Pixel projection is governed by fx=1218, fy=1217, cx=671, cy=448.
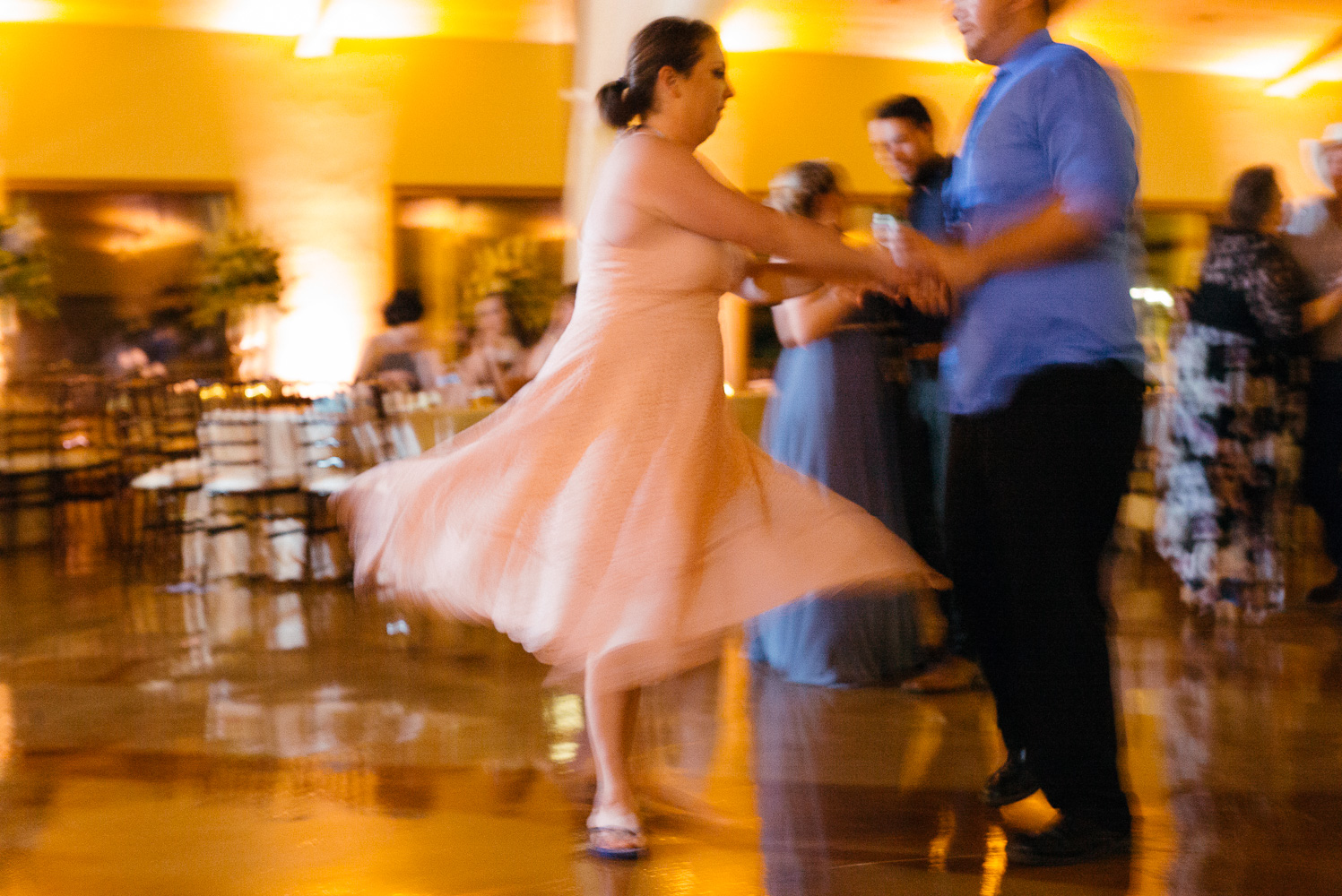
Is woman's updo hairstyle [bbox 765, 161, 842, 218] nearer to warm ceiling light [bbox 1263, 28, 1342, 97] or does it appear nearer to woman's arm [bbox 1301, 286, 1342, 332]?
woman's arm [bbox 1301, 286, 1342, 332]

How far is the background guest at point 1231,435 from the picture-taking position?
14.8ft

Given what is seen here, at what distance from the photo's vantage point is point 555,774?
271 cm

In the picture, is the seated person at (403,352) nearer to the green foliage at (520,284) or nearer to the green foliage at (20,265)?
the green foliage at (520,284)

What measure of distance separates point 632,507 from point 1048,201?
0.90 m

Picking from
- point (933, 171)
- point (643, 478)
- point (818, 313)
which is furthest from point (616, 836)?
point (933, 171)

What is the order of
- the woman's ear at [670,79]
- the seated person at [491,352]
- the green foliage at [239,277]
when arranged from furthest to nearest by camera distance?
the green foliage at [239,277]
the seated person at [491,352]
the woman's ear at [670,79]

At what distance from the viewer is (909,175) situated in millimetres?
3441

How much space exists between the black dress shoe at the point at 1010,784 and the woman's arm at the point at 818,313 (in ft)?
4.55

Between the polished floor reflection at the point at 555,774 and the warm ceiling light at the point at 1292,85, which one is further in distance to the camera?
the warm ceiling light at the point at 1292,85

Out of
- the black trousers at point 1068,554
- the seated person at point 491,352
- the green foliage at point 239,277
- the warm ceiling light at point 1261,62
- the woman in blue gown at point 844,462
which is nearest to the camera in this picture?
the black trousers at point 1068,554

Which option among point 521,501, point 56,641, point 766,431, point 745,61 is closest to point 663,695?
point 766,431

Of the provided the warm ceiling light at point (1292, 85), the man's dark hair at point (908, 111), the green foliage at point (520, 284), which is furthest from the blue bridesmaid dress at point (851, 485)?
the warm ceiling light at point (1292, 85)

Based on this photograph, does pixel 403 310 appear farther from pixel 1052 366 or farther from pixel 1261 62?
pixel 1261 62

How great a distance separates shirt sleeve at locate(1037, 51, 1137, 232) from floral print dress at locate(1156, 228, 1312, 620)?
2746mm
